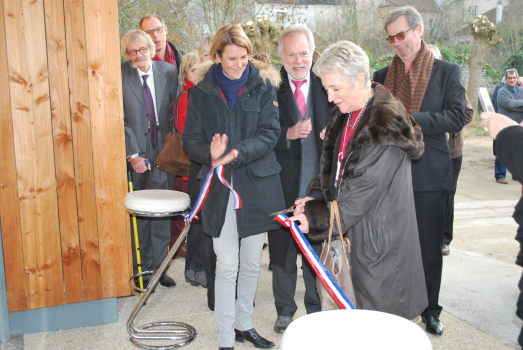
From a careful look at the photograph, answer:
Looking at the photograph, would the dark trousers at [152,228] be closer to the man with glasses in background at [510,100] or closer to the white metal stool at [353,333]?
the white metal stool at [353,333]

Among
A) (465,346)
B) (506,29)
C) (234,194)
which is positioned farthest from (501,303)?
(506,29)

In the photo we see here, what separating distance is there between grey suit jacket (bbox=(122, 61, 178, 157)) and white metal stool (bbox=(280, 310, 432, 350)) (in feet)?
9.75

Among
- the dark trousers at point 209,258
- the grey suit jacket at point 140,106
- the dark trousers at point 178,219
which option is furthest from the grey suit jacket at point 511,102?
the dark trousers at point 209,258

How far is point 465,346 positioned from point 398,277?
1.37 m

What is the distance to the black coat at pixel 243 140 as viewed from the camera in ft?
9.58

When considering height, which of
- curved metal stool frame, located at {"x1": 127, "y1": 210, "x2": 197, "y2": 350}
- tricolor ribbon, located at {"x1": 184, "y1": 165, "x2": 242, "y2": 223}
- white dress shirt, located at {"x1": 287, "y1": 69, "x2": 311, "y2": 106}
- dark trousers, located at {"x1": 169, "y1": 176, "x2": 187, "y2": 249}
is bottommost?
curved metal stool frame, located at {"x1": 127, "y1": 210, "x2": 197, "y2": 350}

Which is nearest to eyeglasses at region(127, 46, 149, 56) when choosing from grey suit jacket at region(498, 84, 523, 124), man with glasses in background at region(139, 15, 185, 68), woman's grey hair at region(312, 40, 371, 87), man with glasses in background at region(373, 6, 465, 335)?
man with glasses in background at region(139, 15, 185, 68)

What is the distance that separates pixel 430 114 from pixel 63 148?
8.56 feet

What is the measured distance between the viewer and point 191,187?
3676 millimetres

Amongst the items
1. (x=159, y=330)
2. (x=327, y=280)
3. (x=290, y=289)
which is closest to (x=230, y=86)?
(x=327, y=280)

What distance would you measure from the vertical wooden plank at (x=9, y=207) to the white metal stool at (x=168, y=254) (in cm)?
80

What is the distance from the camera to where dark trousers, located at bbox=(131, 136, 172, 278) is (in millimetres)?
4297

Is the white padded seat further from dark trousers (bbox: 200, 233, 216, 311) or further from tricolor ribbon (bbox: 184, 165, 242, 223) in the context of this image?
dark trousers (bbox: 200, 233, 216, 311)

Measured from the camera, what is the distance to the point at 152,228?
4.44m
